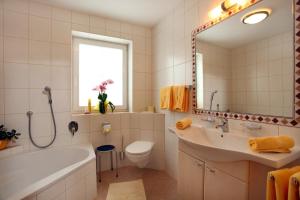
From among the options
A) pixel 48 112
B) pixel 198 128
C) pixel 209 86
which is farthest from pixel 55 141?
pixel 209 86

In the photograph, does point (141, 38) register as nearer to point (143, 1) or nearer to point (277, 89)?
point (143, 1)

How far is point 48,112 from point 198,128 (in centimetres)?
193

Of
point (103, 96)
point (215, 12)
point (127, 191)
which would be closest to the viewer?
point (215, 12)

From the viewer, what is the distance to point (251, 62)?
1277 mm

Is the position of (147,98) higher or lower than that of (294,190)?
higher

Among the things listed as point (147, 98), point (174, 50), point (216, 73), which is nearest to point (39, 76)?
point (147, 98)

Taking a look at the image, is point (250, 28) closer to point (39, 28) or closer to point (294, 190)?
point (294, 190)

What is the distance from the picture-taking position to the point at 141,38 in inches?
109

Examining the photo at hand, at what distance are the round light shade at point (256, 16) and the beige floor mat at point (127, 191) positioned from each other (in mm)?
2031

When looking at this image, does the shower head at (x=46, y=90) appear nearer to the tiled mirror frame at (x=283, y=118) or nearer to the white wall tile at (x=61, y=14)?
the white wall tile at (x=61, y=14)

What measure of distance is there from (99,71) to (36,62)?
0.86 m

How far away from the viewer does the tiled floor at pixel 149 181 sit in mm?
1853

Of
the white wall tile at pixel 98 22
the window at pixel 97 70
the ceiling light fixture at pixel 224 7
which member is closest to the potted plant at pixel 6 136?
the window at pixel 97 70

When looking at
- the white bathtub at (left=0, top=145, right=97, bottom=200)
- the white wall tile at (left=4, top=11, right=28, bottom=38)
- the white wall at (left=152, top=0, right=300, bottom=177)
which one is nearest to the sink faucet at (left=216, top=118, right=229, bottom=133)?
the white wall at (left=152, top=0, right=300, bottom=177)
